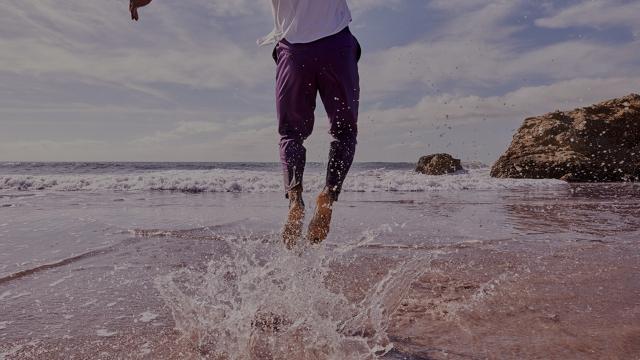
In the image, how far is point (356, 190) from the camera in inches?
489

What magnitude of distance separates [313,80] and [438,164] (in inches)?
749

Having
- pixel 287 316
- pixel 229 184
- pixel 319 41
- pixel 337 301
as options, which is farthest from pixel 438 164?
pixel 287 316

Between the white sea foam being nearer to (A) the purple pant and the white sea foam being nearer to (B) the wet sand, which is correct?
(B) the wet sand

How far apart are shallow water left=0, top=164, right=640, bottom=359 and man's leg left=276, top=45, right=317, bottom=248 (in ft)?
1.46

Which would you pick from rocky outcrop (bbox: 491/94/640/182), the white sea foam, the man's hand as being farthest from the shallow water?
rocky outcrop (bbox: 491/94/640/182)

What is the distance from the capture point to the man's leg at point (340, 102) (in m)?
2.80

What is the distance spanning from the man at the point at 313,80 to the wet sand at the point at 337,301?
0.50m

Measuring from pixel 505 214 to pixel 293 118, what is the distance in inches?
164

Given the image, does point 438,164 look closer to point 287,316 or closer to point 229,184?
point 229,184

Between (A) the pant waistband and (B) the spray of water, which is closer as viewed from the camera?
(B) the spray of water

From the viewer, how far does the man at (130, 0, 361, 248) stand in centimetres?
281

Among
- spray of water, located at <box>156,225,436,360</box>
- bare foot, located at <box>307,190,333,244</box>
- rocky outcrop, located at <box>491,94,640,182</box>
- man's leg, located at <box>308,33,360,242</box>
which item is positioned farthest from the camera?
rocky outcrop, located at <box>491,94,640,182</box>

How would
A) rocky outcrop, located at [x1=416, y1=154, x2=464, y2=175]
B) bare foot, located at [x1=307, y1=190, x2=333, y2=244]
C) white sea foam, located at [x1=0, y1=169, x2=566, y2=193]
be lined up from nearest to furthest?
1. bare foot, located at [x1=307, y1=190, x2=333, y2=244]
2. white sea foam, located at [x1=0, y1=169, x2=566, y2=193]
3. rocky outcrop, located at [x1=416, y1=154, x2=464, y2=175]

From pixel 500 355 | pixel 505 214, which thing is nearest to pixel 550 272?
pixel 500 355
